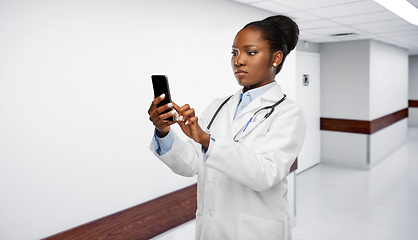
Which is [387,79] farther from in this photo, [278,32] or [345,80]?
[278,32]

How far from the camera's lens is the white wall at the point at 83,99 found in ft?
6.15

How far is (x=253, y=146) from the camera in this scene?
4.56ft

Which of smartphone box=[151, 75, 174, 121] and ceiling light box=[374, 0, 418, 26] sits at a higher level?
ceiling light box=[374, 0, 418, 26]

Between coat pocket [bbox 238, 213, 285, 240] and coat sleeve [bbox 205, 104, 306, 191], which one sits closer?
coat sleeve [bbox 205, 104, 306, 191]

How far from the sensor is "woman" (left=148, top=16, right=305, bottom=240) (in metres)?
1.31

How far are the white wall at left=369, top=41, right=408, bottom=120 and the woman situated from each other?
6.09 m

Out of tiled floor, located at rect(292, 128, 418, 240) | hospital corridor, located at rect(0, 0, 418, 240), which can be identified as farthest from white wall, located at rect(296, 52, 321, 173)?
hospital corridor, located at rect(0, 0, 418, 240)

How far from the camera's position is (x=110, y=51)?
2.31m

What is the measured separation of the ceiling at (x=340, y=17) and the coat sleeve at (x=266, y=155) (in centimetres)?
227

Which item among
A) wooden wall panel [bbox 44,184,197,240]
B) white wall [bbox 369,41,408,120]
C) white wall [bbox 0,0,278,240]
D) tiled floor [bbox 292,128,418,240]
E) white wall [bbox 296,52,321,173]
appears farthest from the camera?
white wall [bbox 369,41,408,120]

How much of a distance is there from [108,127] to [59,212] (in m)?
0.65

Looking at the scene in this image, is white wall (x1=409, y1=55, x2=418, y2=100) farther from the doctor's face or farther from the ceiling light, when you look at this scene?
the doctor's face

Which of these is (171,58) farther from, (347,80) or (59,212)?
(347,80)

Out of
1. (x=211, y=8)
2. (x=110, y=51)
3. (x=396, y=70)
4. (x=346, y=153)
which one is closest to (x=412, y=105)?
(x=396, y=70)
